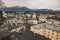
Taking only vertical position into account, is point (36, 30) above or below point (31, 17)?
below

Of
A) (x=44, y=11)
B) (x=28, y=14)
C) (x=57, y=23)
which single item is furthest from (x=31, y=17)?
(x=57, y=23)

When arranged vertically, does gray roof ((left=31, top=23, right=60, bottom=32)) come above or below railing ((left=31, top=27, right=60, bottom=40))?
above

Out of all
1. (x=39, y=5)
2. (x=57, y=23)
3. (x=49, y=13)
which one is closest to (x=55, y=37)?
(x=57, y=23)

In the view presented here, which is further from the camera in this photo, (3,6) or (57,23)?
(3,6)

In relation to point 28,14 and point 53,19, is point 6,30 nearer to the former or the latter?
point 28,14

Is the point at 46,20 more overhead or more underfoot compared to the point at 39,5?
more underfoot

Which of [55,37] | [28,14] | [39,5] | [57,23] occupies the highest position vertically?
[39,5]

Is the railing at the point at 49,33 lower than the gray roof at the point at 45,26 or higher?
lower

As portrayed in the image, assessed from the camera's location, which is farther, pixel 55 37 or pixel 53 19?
pixel 53 19

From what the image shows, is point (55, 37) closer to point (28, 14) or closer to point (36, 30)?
point (36, 30)
